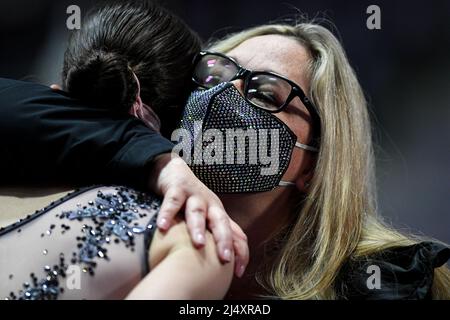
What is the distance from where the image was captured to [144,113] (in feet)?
3.63

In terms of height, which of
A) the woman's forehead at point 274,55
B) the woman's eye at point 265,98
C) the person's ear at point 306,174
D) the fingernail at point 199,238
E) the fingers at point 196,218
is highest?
the woman's forehead at point 274,55

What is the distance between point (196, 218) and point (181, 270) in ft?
0.31

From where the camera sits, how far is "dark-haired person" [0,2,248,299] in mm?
837

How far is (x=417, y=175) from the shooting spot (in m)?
2.06

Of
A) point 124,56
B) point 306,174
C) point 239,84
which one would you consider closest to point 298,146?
point 306,174

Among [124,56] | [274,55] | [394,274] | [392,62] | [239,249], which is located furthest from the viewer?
[392,62]

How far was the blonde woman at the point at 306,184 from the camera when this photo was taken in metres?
1.21

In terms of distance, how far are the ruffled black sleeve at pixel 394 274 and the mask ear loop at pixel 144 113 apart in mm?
471

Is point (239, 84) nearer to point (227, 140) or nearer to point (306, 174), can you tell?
point (227, 140)

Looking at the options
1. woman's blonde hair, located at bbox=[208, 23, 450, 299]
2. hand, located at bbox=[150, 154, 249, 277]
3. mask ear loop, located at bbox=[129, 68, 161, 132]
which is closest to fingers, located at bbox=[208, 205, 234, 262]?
hand, located at bbox=[150, 154, 249, 277]

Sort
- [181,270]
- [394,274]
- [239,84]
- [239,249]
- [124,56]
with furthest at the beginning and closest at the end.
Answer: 1. [239,84]
2. [394,274]
3. [124,56]
4. [239,249]
5. [181,270]

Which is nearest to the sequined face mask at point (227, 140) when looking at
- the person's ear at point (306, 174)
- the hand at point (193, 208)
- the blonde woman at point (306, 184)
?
the blonde woman at point (306, 184)

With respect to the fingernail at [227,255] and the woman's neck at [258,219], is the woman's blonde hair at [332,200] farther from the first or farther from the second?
the fingernail at [227,255]
